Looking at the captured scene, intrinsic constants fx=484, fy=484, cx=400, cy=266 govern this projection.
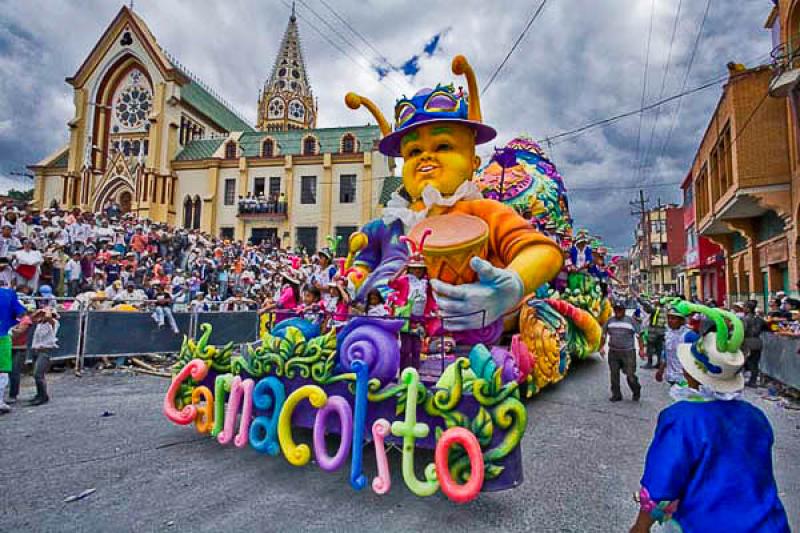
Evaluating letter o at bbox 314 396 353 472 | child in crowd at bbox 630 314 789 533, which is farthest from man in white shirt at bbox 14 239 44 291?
child in crowd at bbox 630 314 789 533

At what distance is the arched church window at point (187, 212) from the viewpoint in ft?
92.2

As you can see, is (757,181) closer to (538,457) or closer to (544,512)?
(538,457)

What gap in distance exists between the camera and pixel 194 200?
2803 centimetres

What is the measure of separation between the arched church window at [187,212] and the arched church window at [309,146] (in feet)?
24.0

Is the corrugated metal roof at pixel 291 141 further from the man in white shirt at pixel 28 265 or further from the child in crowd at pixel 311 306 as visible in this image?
the child in crowd at pixel 311 306

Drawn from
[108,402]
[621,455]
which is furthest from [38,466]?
[621,455]

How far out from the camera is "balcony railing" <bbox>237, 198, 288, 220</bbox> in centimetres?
2692

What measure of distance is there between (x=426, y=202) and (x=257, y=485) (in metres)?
2.43

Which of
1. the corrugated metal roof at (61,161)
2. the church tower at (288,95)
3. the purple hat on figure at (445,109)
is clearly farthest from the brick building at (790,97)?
the corrugated metal roof at (61,161)

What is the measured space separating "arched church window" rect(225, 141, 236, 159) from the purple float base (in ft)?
90.2

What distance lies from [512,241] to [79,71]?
33.3m

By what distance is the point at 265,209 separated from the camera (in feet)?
88.4

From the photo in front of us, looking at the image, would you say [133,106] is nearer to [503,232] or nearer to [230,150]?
[230,150]

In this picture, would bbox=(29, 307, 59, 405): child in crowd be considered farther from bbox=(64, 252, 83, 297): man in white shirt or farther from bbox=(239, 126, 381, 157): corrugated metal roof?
bbox=(239, 126, 381, 157): corrugated metal roof
